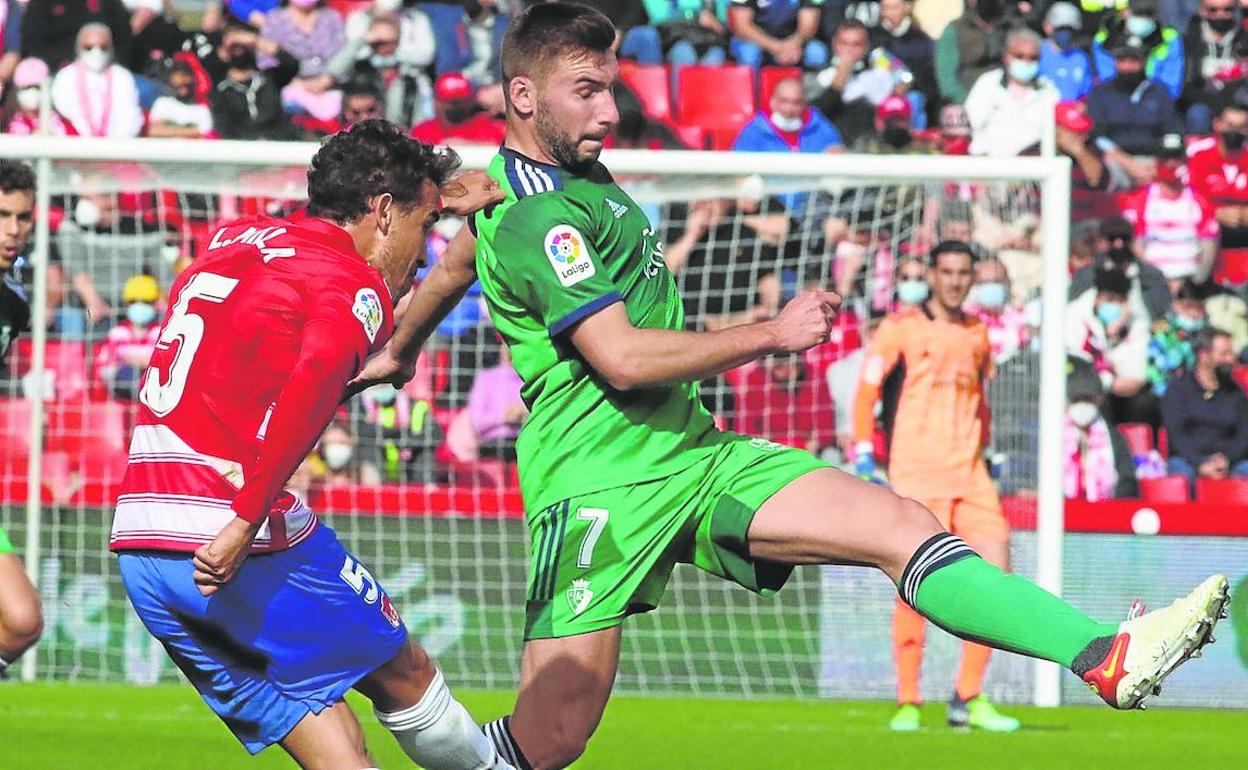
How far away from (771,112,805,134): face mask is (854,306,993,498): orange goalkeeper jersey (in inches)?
204

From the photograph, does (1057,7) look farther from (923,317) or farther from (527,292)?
(527,292)

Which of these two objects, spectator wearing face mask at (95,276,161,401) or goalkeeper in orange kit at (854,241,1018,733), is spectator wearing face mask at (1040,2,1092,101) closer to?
goalkeeper in orange kit at (854,241,1018,733)

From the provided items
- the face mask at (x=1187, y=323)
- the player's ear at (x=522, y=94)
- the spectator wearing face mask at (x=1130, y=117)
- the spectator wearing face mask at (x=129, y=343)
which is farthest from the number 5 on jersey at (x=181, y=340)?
the spectator wearing face mask at (x=1130, y=117)

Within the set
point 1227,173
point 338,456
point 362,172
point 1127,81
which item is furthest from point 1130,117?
point 362,172

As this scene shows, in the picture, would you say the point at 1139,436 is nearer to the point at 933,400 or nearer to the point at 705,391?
the point at 705,391

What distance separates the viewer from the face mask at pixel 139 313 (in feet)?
39.1

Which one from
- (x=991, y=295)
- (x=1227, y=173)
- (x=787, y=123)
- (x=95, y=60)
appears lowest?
(x=991, y=295)

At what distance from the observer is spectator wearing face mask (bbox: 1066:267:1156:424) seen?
13.7 meters

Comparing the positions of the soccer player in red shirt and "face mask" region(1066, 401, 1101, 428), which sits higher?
the soccer player in red shirt

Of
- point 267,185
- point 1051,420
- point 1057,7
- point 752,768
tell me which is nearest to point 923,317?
point 1051,420

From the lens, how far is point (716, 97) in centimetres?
1591

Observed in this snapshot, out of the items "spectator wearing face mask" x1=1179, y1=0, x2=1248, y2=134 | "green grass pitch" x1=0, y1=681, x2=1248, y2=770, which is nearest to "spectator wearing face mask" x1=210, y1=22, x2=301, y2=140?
"green grass pitch" x1=0, y1=681, x2=1248, y2=770

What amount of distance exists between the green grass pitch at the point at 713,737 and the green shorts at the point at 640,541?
344 centimetres

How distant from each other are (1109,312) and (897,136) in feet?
7.34
